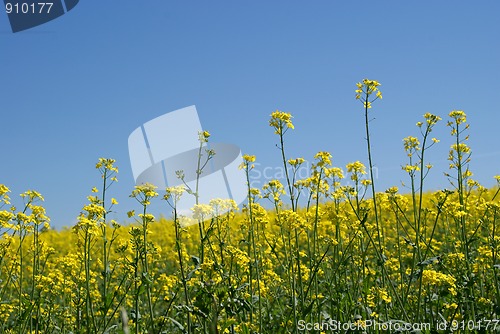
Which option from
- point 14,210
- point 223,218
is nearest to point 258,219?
point 223,218

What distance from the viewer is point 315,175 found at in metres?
5.18

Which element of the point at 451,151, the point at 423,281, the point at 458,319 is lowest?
the point at 458,319

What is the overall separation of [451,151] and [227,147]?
228cm

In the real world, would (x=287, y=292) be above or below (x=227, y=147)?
below

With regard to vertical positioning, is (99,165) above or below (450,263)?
above

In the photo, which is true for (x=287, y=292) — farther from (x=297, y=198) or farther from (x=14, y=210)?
(x=14, y=210)

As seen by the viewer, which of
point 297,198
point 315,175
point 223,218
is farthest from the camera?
point 223,218

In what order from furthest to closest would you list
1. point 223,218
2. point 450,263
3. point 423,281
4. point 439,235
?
point 439,235, point 450,263, point 223,218, point 423,281

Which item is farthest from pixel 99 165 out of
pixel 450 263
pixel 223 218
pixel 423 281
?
pixel 450 263

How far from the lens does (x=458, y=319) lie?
5129 mm

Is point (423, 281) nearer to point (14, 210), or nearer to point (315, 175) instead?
point (315, 175)

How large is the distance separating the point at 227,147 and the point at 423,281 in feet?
8.28

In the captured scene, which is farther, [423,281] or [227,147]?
[227,147]

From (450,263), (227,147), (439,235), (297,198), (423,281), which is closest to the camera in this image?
(423,281)
